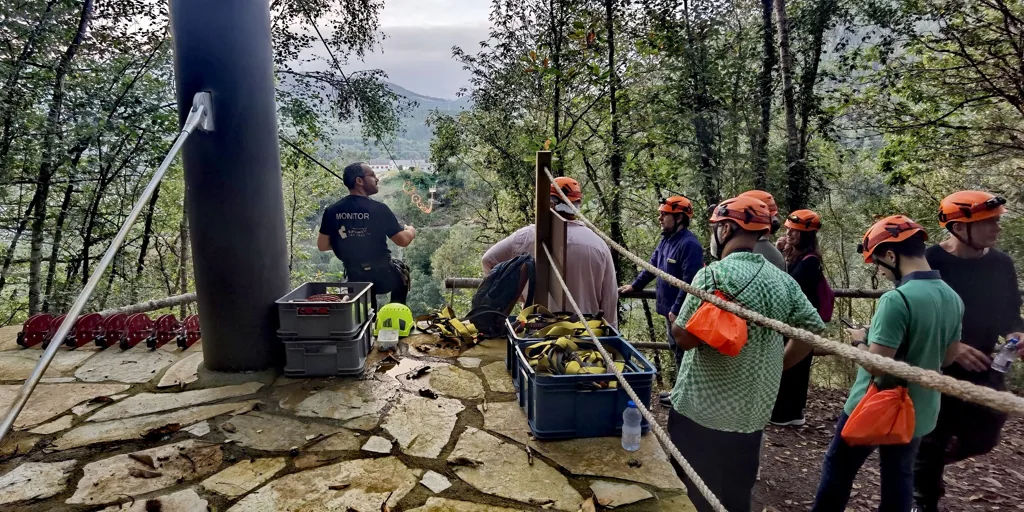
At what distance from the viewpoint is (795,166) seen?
7758 millimetres

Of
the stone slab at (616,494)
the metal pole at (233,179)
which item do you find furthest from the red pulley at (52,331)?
the stone slab at (616,494)

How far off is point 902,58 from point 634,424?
9247 mm

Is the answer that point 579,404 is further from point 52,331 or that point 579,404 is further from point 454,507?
point 52,331

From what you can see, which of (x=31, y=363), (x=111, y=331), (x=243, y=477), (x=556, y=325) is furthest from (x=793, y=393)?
(x=31, y=363)

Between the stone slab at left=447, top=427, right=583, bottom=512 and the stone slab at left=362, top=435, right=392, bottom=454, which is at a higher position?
the stone slab at left=362, top=435, right=392, bottom=454

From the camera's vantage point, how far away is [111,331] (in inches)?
152

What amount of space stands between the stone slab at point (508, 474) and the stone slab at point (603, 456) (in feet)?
0.29

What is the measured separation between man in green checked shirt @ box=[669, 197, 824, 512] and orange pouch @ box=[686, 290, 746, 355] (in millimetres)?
137

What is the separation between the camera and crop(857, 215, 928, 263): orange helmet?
2.39 metres

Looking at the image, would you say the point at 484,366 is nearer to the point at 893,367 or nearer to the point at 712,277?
the point at 712,277

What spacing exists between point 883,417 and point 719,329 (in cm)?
88

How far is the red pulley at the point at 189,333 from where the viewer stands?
3.77 metres

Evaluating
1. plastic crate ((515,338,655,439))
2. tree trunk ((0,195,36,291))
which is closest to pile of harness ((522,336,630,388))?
plastic crate ((515,338,655,439))

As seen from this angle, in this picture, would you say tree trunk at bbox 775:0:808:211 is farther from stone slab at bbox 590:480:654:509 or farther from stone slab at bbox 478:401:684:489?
stone slab at bbox 590:480:654:509
